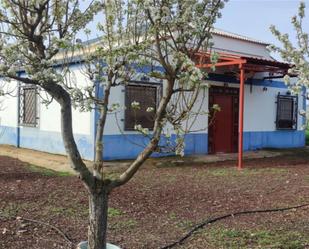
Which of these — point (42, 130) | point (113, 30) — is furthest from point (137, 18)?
point (42, 130)

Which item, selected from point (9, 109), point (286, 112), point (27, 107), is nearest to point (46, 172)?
point (27, 107)

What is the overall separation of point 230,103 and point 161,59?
39.6 feet

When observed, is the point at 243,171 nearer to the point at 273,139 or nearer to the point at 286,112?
the point at 273,139

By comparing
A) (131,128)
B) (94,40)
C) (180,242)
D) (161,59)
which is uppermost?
(94,40)

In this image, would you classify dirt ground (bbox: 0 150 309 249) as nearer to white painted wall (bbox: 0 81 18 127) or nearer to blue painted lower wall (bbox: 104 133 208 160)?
blue painted lower wall (bbox: 104 133 208 160)

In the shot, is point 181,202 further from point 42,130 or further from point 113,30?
point 42,130

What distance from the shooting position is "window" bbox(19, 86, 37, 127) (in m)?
14.8

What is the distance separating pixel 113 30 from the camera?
163 inches

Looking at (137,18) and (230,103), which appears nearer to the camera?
(137,18)

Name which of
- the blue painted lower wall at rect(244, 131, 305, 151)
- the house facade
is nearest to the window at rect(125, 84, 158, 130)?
the house facade

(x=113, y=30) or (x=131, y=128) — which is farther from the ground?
(x=113, y=30)

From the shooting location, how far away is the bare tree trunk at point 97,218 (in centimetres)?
397

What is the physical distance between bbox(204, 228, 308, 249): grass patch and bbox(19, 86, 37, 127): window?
10.4m

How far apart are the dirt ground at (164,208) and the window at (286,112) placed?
7044 mm
